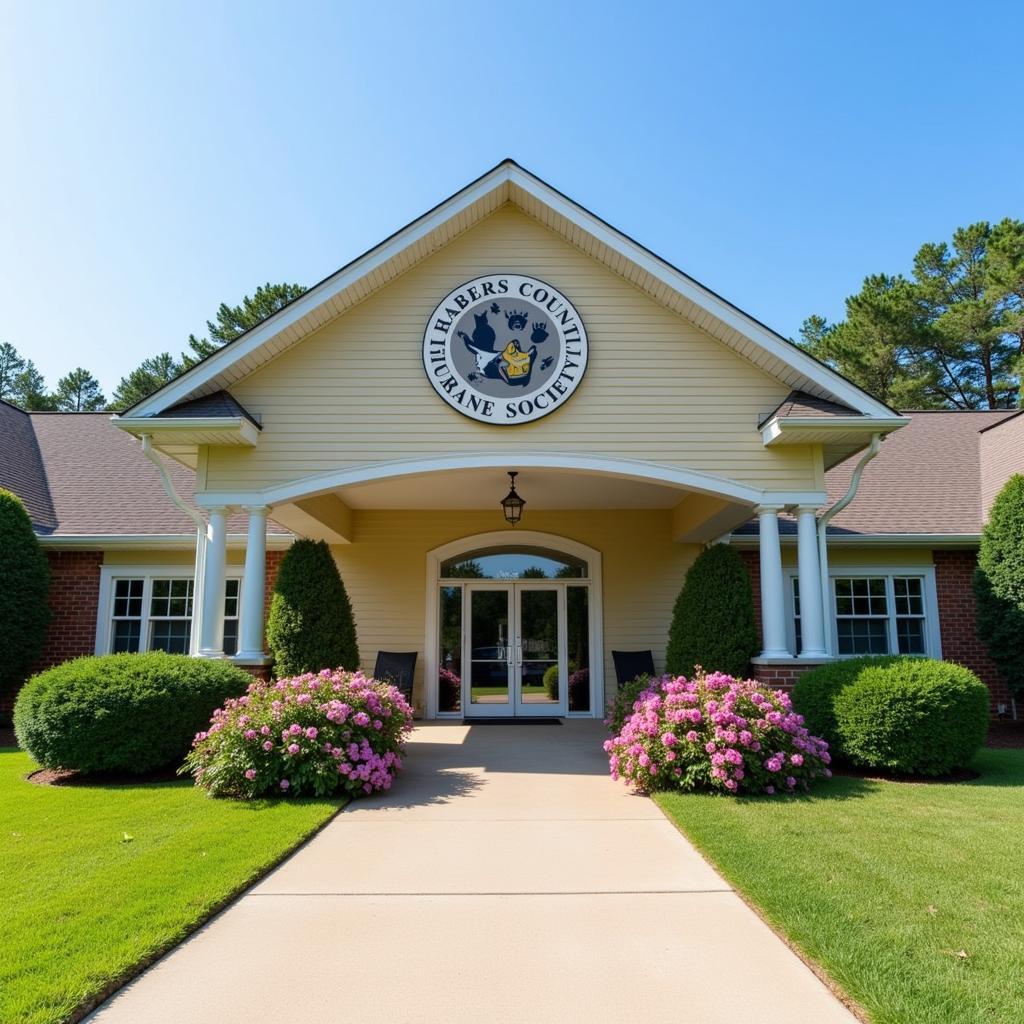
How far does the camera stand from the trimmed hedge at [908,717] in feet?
24.7

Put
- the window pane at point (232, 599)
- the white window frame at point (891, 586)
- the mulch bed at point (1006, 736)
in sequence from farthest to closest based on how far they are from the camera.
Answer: the window pane at point (232, 599) < the white window frame at point (891, 586) < the mulch bed at point (1006, 736)

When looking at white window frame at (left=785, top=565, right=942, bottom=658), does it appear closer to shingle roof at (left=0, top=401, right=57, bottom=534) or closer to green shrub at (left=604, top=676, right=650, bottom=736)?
green shrub at (left=604, top=676, right=650, bottom=736)

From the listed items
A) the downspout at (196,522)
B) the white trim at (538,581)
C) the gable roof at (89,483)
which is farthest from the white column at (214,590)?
the white trim at (538,581)

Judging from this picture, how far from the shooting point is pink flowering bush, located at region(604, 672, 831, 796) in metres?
6.98

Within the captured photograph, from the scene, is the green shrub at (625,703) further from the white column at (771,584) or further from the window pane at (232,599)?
the window pane at (232,599)

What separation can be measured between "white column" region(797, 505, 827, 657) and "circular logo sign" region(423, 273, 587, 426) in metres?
3.12

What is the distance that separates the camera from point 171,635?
43.5 ft

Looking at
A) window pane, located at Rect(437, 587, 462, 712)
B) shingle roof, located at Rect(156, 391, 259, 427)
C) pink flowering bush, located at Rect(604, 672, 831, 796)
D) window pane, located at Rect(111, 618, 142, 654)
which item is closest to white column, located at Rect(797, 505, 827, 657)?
pink flowering bush, located at Rect(604, 672, 831, 796)

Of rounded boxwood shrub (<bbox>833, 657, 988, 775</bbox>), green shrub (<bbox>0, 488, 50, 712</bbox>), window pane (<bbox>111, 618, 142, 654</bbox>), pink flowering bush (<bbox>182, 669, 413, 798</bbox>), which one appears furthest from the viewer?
window pane (<bbox>111, 618, 142, 654</bbox>)

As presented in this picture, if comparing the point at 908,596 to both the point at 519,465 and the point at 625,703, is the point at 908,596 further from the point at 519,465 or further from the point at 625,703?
the point at 519,465

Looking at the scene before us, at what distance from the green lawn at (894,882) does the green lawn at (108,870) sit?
9.95 feet

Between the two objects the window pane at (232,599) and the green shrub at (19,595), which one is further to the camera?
the window pane at (232,599)

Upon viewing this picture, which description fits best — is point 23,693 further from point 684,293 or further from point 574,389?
point 684,293

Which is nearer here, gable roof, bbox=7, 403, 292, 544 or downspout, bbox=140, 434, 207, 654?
downspout, bbox=140, 434, 207, 654
